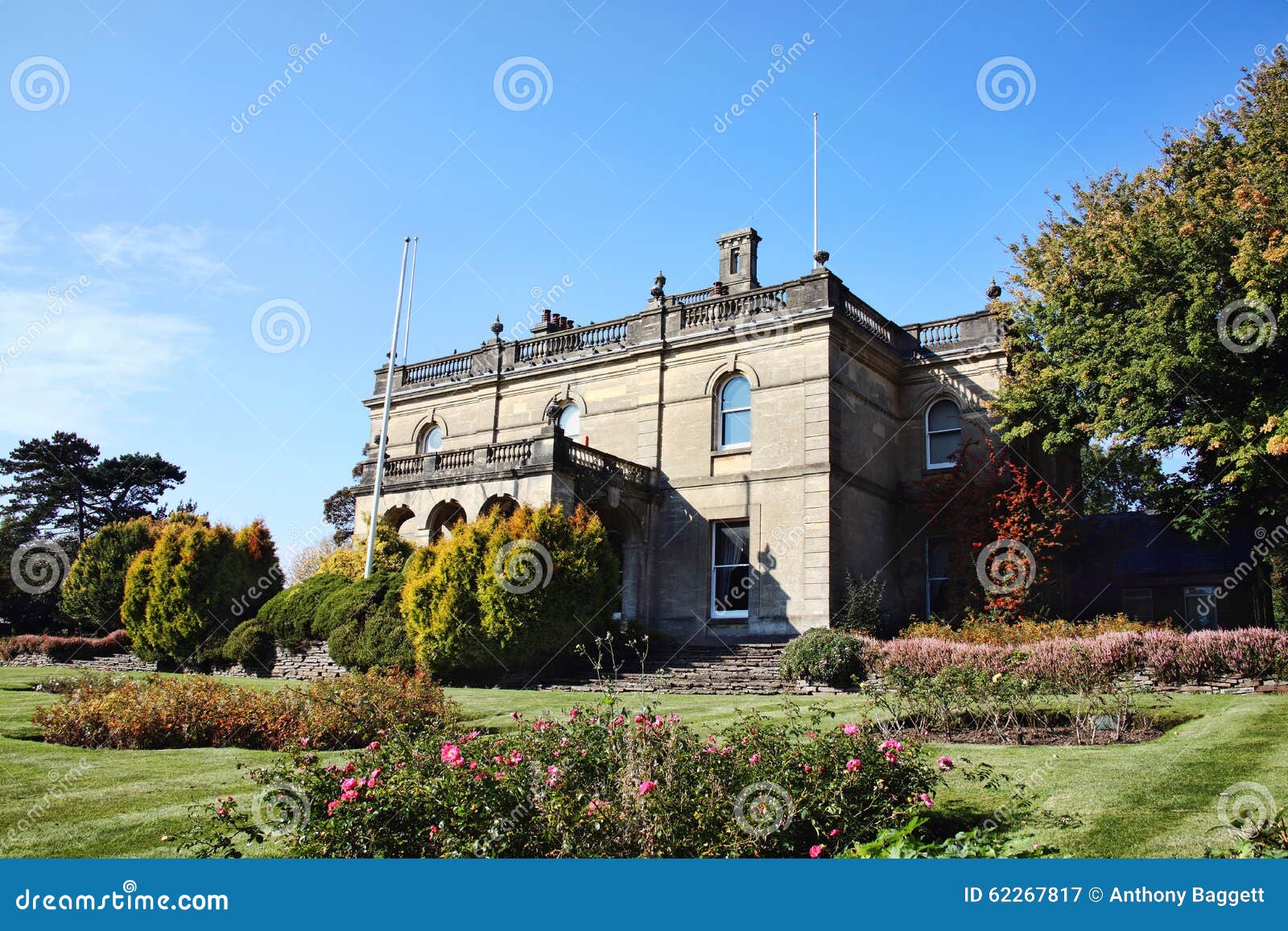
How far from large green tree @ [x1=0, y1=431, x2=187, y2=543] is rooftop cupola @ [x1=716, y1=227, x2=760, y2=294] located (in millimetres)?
36913

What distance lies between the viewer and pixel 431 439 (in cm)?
3133

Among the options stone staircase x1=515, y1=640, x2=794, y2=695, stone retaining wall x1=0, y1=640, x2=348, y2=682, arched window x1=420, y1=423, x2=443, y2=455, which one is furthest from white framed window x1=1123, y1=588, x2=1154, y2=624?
arched window x1=420, y1=423, x2=443, y2=455

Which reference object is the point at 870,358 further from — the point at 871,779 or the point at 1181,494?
the point at 871,779

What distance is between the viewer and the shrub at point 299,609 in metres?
21.8

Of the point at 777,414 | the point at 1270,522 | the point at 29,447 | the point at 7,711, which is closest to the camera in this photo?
the point at 7,711

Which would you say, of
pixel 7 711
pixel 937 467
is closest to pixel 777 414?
pixel 937 467

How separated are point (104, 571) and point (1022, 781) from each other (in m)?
30.0

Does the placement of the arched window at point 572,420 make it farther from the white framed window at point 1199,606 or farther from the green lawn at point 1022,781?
the white framed window at point 1199,606

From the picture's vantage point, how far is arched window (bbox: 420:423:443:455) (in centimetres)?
3091

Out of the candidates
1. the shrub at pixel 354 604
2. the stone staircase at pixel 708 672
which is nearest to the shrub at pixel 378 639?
the shrub at pixel 354 604

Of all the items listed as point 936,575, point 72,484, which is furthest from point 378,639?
point 72,484

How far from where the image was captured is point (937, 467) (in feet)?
82.8

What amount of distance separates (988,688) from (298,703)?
26.3 ft

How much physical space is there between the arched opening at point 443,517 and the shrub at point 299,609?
2614mm
